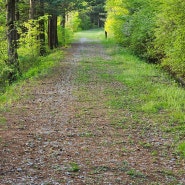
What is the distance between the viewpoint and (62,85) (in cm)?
1559

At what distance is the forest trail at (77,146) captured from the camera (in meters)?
6.39

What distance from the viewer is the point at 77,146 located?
808cm

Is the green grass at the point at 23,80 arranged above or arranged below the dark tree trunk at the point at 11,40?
Answer: below

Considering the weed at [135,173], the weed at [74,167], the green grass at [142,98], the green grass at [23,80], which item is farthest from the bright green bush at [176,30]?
the weed at [74,167]

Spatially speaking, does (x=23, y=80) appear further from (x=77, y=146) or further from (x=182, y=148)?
(x=182, y=148)

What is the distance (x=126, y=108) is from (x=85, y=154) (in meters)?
4.28

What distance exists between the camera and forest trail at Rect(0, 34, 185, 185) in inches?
252

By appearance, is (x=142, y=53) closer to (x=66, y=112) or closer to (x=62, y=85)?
(x=62, y=85)

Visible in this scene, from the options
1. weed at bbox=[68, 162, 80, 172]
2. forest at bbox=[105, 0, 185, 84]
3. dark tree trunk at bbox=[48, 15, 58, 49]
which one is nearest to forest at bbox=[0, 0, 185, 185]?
Result: weed at bbox=[68, 162, 80, 172]

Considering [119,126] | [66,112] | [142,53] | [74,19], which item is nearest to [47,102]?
[66,112]

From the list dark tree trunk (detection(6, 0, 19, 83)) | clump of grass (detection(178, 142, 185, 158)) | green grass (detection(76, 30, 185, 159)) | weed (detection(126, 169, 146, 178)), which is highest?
dark tree trunk (detection(6, 0, 19, 83))

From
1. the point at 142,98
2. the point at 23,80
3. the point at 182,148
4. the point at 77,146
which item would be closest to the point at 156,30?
the point at 23,80

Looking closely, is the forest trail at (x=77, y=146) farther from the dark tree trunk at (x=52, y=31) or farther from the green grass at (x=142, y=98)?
the dark tree trunk at (x=52, y=31)

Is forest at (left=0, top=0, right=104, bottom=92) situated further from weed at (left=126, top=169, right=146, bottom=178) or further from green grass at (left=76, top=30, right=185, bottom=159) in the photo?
weed at (left=126, top=169, right=146, bottom=178)
